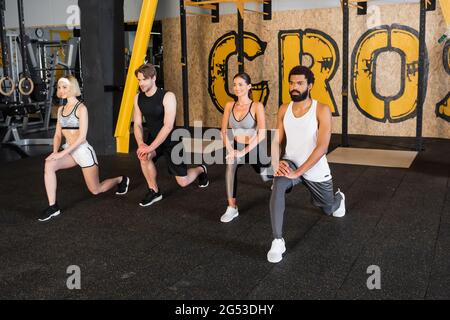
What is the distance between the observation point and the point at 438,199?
143 inches

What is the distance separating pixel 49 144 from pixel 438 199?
5.01 meters

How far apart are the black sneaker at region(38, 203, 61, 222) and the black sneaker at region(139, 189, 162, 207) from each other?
606 mm

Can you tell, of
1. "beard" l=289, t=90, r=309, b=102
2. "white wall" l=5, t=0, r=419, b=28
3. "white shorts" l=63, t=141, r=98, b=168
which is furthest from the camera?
"white wall" l=5, t=0, r=419, b=28

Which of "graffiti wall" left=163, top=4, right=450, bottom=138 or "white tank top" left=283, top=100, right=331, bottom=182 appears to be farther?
"graffiti wall" left=163, top=4, right=450, bottom=138

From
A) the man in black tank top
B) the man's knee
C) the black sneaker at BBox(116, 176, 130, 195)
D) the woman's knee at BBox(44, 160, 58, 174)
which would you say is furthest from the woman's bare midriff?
the man's knee

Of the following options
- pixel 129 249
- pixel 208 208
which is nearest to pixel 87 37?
pixel 208 208

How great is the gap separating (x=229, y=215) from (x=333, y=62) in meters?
4.11

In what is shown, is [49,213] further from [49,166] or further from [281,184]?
[281,184]

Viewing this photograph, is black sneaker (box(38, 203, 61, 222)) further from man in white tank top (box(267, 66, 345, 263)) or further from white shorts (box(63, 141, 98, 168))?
man in white tank top (box(267, 66, 345, 263))

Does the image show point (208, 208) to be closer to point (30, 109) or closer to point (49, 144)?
point (49, 144)

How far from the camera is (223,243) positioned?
2869 millimetres

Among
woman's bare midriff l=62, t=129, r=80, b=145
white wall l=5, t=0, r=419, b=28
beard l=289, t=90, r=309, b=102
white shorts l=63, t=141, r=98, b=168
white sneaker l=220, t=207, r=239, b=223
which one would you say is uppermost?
white wall l=5, t=0, r=419, b=28

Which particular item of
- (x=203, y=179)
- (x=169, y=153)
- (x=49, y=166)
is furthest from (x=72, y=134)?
(x=203, y=179)

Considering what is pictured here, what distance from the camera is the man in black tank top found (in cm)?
347
